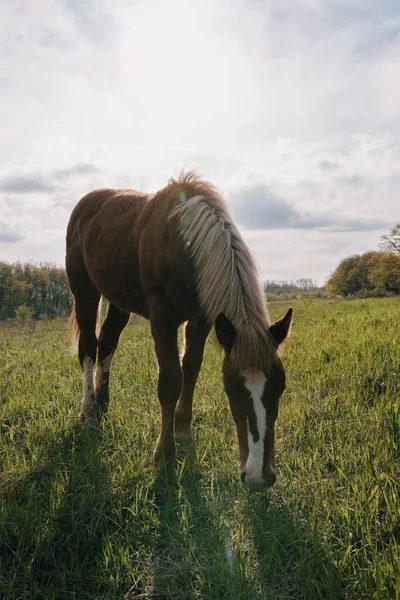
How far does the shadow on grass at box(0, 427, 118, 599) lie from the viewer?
2.14 meters

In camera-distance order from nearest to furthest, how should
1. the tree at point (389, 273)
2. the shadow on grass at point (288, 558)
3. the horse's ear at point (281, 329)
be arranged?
the shadow on grass at point (288, 558)
the horse's ear at point (281, 329)
the tree at point (389, 273)

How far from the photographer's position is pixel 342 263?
79562 mm

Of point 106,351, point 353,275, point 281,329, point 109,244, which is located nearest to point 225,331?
point 281,329

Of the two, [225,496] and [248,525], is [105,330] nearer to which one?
[225,496]

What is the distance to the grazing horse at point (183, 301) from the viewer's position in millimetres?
2639

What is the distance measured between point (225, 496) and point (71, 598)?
3.52ft

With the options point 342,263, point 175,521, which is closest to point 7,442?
point 175,521

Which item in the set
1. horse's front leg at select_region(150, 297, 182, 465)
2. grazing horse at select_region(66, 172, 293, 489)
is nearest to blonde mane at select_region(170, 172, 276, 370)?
grazing horse at select_region(66, 172, 293, 489)

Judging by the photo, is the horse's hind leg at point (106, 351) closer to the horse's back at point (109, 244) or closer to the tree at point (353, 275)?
the horse's back at point (109, 244)

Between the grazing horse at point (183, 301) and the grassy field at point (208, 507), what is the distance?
31cm

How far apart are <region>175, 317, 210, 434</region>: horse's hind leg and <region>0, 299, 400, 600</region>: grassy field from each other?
0.18 metres

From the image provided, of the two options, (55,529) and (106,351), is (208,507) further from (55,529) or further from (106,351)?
(106,351)

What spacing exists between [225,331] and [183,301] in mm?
774

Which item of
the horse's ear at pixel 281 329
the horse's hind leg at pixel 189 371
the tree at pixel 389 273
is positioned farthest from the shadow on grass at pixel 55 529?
the tree at pixel 389 273
